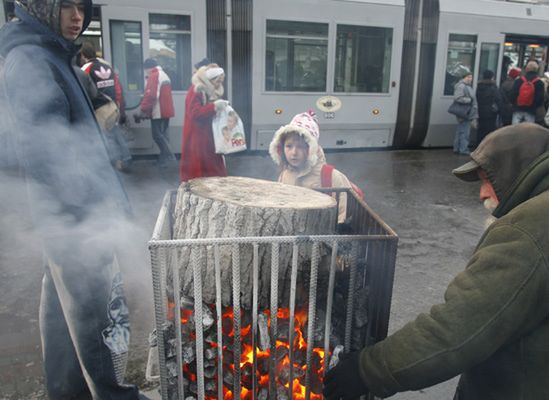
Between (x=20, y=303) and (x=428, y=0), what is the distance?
8930mm

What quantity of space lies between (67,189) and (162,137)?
6.20 meters

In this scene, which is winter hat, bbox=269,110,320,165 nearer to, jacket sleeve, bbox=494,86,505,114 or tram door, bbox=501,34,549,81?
jacket sleeve, bbox=494,86,505,114

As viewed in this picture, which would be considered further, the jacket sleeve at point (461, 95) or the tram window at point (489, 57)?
the tram window at point (489, 57)

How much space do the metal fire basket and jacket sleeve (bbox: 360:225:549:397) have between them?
347 mm

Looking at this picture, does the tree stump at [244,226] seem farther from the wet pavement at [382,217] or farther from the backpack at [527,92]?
the backpack at [527,92]

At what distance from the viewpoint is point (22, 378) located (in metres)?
2.96

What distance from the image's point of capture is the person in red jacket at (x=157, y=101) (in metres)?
7.77

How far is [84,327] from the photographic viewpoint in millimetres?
2314

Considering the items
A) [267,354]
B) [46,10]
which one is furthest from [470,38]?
[267,354]

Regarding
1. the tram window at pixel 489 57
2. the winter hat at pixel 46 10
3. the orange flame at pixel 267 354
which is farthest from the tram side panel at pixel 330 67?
the orange flame at pixel 267 354

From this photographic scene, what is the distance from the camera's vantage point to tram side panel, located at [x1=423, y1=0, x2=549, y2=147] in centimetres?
987

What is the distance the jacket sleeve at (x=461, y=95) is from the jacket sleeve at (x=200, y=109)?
6.61 m

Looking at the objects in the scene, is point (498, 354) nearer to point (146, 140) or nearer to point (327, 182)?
point (327, 182)

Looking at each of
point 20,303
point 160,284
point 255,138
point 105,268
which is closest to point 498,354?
point 160,284
